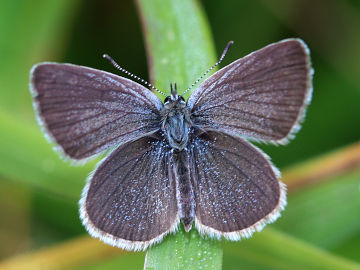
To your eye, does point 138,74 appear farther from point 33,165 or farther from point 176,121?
point 176,121

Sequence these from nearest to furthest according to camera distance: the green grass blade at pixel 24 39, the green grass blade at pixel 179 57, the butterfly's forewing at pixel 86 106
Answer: the green grass blade at pixel 179 57 < the butterfly's forewing at pixel 86 106 < the green grass blade at pixel 24 39

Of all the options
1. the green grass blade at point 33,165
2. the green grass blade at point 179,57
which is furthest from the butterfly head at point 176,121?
the green grass blade at point 33,165

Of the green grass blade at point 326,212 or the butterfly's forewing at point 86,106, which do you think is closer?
the butterfly's forewing at point 86,106

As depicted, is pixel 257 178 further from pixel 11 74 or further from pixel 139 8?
pixel 11 74

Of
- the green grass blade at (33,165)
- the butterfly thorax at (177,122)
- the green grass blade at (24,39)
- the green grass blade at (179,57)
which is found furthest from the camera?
the green grass blade at (24,39)

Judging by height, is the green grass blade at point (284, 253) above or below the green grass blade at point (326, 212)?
below

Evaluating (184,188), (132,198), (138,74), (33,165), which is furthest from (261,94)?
(138,74)

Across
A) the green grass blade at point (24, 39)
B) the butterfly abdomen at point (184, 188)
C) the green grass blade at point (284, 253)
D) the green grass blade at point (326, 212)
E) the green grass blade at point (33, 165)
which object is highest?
the green grass blade at point (24, 39)

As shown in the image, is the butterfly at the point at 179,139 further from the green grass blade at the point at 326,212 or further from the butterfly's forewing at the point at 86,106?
the green grass blade at the point at 326,212
